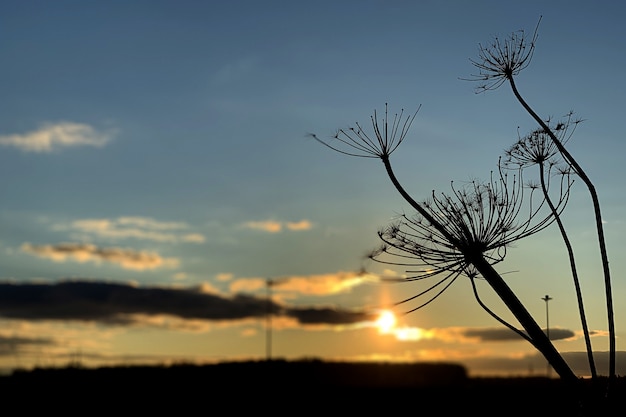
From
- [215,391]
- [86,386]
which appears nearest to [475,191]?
[215,391]

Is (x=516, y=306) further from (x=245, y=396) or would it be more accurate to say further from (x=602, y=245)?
(x=245, y=396)

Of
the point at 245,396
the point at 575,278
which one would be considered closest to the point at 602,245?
the point at 575,278

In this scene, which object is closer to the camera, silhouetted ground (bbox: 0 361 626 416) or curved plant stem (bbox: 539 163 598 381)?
curved plant stem (bbox: 539 163 598 381)

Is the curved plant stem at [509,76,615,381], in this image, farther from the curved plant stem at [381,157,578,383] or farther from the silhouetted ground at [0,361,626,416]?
the silhouetted ground at [0,361,626,416]

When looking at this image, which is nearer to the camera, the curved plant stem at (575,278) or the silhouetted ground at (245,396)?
the curved plant stem at (575,278)

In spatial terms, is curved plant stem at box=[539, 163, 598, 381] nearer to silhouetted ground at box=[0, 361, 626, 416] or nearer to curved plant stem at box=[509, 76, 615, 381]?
curved plant stem at box=[509, 76, 615, 381]

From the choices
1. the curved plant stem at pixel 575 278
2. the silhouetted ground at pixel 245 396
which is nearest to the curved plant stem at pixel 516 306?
the curved plant stem at pixel 575 278

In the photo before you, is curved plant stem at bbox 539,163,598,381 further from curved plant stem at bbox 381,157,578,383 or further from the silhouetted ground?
the silhouetted ground

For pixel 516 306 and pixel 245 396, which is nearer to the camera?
pixel 516 306

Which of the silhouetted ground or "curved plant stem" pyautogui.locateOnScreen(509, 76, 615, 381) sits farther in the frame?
the silhouetted ground

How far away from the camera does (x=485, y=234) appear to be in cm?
1264

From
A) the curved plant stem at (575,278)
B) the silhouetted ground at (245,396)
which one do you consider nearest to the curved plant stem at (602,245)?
the curved plant stem at (575,278)

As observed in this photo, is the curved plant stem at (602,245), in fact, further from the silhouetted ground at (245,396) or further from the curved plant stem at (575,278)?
the silhouetted ground at (245,396)

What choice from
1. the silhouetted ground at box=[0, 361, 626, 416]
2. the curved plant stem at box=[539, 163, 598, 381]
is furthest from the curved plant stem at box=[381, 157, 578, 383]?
the silhouetted ground at box=[0, 361, 626, 416]
